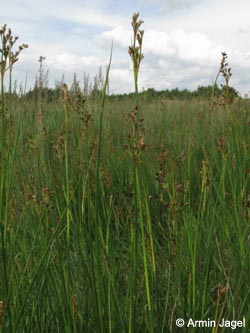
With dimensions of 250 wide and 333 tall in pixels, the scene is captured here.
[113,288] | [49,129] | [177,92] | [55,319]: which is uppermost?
[177,92]

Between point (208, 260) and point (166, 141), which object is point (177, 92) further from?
point (208, 260)

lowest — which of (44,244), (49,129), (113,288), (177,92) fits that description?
(113,288)

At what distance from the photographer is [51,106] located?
7660mm

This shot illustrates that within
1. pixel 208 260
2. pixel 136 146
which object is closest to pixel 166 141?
pixel 208 260

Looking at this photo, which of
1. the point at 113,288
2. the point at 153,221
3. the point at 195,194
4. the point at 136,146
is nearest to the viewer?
the point at 136,146

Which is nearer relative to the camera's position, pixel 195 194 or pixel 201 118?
pixel 195 194

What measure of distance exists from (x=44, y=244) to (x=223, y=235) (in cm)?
97

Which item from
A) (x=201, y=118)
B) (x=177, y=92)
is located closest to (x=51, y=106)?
(x=201, y=118)

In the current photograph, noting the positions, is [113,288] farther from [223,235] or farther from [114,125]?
[114,125]

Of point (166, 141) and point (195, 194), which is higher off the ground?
point (166, 141)

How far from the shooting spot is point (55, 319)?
64.9 inches

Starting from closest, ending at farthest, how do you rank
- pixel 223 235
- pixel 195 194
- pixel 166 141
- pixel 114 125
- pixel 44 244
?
pixel 44 244, pixel 223 235, pixel 195 194, pixel 166 141, pixel 114 125

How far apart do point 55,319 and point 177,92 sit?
43.9 ft

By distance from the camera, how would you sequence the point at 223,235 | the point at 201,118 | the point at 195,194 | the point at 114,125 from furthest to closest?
1. the point at 114,125
2. the point at 201,118
3. the point at 195,194
4. the point at 223,235
